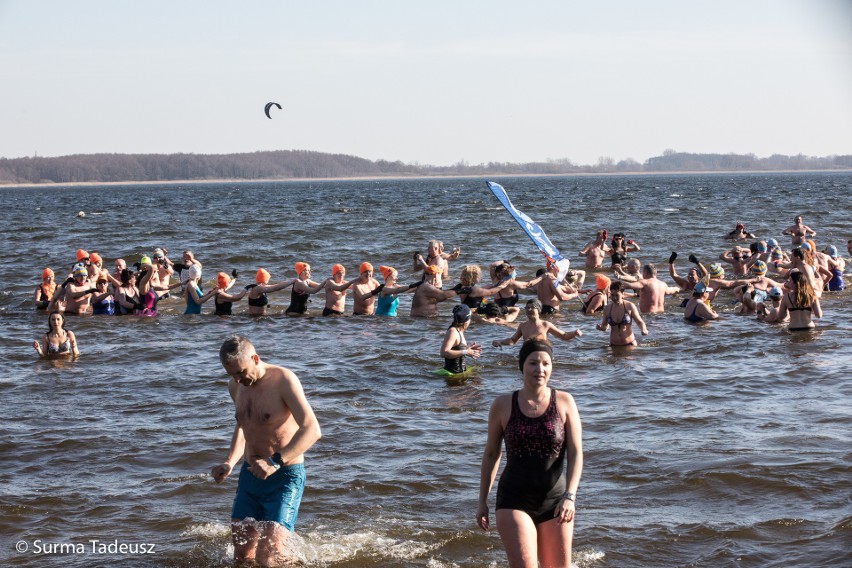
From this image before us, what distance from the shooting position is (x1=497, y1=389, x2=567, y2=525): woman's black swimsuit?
197 inches

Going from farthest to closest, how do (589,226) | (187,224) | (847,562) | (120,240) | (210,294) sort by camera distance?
(187,224) < (589,226) < (120,240) < (210,294) < (847,562)

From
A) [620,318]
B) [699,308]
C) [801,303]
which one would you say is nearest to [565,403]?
[620,318]

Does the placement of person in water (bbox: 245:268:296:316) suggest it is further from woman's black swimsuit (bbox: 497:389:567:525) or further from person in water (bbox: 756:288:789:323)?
woman's black swimsuit (bbox: 497:389:567:525)

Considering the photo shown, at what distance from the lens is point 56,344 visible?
506 inches

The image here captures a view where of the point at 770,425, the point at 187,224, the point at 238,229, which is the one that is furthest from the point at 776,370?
the point at 187,224

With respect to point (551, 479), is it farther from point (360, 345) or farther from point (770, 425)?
point (360, 345)

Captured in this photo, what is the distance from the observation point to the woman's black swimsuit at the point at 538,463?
5.01 meters

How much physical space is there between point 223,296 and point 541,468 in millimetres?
11958

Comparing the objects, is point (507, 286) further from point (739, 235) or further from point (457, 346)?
point (739, 235)

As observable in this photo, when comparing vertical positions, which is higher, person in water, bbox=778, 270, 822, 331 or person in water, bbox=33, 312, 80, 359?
Result: person in water, bbox=778, 270, 822, 331

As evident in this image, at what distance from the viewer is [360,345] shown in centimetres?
1388

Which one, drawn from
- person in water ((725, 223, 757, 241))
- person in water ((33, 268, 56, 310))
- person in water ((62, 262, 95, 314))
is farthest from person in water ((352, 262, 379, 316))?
person in water ((725, 223, 757, 241))

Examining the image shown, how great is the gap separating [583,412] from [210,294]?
26.7 ft

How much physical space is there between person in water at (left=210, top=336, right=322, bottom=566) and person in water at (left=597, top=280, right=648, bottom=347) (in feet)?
24.8
